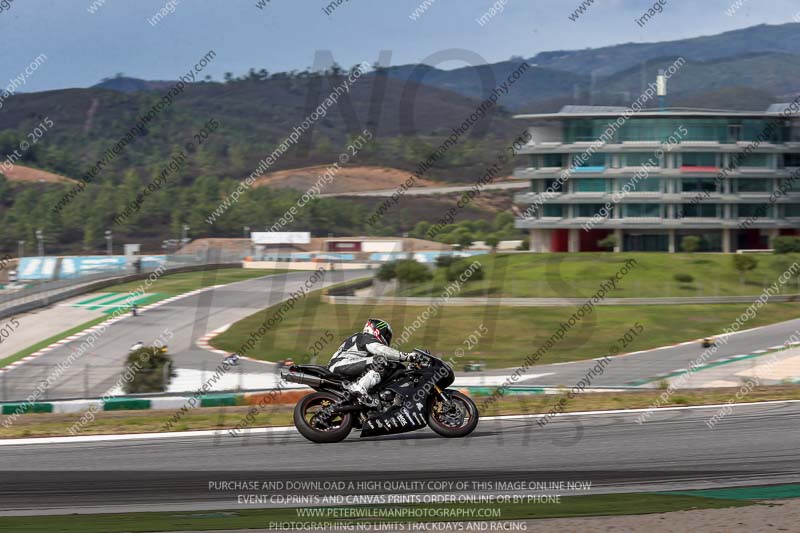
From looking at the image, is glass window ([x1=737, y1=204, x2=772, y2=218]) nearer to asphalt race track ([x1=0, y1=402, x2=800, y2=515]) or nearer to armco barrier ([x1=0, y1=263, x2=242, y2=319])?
armco barrier ([x1=0, y1=263, x2=242, y2=319])

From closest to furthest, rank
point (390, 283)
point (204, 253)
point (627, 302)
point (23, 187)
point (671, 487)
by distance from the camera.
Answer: point (671, 487) < point (627, 302) < point (390, 283) < point (204, 253) < point (23, 187)

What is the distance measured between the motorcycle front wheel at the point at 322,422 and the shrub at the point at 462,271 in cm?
5195

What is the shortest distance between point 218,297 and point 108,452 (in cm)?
5660

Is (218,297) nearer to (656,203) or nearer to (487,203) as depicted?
(656,203)

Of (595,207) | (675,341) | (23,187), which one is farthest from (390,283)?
(23,187)

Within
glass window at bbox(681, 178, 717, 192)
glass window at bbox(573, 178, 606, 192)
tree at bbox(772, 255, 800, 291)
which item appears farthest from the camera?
glass window at bbox(573, 178, 606, 192)

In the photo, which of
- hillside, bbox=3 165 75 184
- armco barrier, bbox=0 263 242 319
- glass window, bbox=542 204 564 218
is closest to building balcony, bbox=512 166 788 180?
glass window, bbox=542 204 564 218

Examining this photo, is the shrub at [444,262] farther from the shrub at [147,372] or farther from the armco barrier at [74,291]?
the shrub at [147,372]

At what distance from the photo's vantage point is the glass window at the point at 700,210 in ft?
292

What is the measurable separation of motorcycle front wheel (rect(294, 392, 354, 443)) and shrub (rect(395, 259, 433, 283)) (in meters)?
50.0

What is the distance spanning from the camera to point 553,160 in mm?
90812

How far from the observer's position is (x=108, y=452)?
12.9 m

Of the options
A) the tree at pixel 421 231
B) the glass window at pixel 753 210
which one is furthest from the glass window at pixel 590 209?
the tree at pixel 421 231

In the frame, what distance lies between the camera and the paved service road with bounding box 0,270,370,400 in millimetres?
38744
